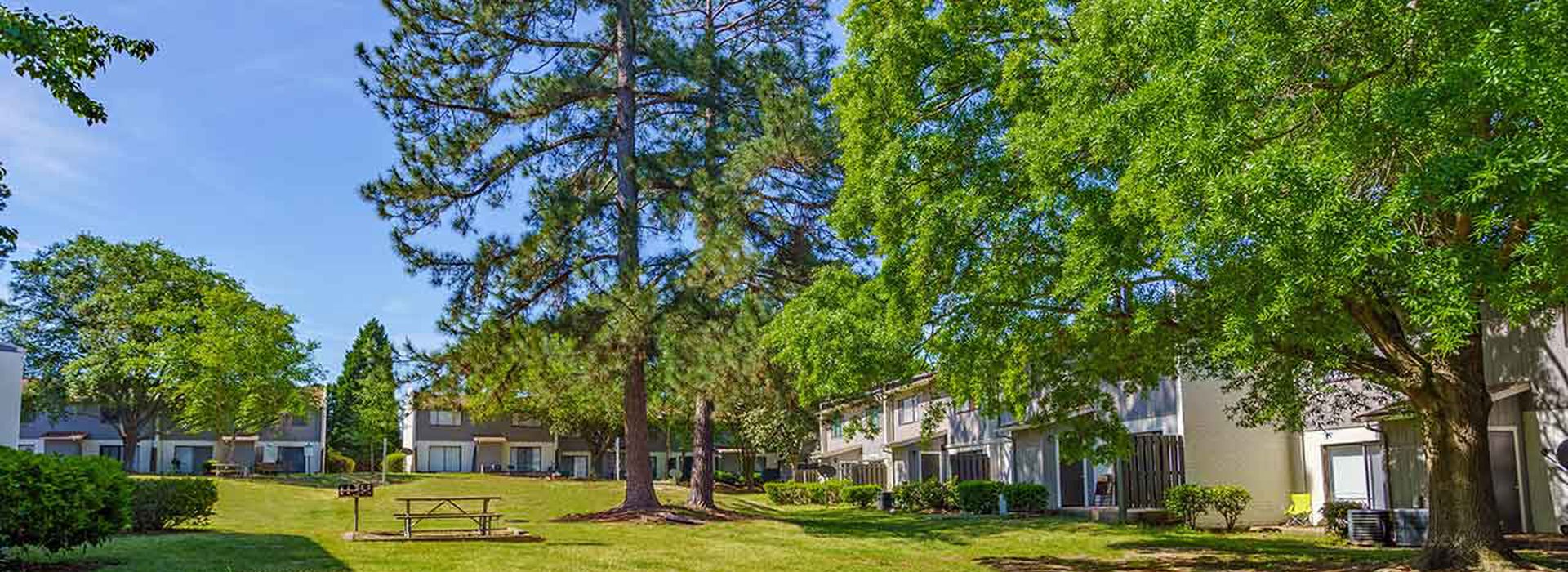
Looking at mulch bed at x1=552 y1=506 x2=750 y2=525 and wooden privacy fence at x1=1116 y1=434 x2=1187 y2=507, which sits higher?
wooden privacy fence at x1=1116 y1=434 x2=1187 y2=507

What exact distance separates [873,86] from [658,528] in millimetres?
11636

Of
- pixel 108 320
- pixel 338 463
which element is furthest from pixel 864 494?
pixel 338 463

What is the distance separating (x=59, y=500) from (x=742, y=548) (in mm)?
10458

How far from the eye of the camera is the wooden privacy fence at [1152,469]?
86.0 ft

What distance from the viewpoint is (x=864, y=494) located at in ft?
133

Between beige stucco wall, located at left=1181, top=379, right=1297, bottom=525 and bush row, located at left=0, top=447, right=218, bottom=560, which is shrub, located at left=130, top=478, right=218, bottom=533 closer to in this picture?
bush row, located at left=0, top=447, right=218, bottom=560

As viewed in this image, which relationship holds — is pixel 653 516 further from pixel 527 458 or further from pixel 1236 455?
pixel 527 458

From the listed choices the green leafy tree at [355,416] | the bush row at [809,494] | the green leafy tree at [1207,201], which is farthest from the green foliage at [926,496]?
the green leafy tree at [355,416]

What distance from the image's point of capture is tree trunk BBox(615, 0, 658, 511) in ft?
85.9

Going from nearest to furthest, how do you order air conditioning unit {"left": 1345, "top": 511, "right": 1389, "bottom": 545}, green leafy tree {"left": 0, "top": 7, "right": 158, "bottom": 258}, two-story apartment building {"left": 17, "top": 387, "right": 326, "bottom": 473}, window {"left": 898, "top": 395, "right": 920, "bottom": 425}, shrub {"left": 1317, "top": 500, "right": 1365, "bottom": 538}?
green leafy tree {"left": 0, "top": 7, "right": 158, "bottom": 258} → air conditioning unit {"left": 1345, "top": 511, "right": 1389, "bottom": 545} → shrub {"left": 1317, "top": 500, "right": 1365, "bottom": 538} → window {"left": 898, "top": 395, "right": 920, "bottom": 425} → two-story apartment building {"left": 17, "top": 387, "right": 326, "bottom": 473}

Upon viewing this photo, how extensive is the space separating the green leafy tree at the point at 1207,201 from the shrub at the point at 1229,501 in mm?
6503

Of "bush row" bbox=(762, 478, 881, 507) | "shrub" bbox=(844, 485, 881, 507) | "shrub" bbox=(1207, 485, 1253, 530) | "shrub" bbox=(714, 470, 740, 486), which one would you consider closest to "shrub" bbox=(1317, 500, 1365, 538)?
"shrub" bbox=(1207, 485, 1253, 530)

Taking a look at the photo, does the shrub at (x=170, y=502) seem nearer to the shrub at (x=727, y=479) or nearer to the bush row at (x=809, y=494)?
the bush row at (x=809, y=494)

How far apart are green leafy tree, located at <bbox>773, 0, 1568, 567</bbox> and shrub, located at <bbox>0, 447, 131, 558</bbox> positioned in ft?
31.2
